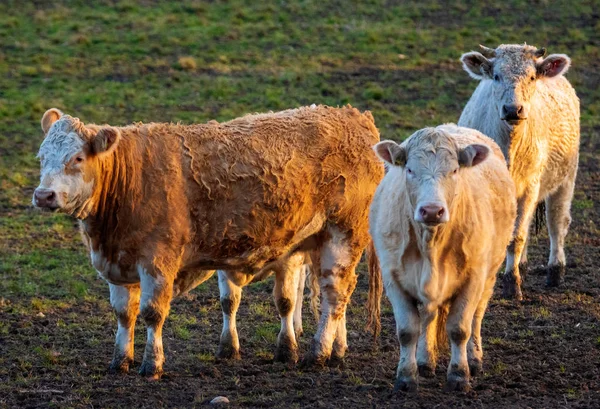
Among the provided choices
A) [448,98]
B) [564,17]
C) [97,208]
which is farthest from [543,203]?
[564,17]

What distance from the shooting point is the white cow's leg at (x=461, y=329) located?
25.3 ft

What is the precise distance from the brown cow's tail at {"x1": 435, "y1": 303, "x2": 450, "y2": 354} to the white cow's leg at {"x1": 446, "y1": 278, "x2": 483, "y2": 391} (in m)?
0.37

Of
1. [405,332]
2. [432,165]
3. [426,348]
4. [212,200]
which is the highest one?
Answer: [432,165]

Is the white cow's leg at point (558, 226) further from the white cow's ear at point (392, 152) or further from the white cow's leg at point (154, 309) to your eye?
the white cow's leg at point (154, 309)

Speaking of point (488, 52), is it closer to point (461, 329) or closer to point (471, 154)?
point (471, 154)

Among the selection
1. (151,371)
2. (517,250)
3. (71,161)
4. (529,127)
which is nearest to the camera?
(71,161)

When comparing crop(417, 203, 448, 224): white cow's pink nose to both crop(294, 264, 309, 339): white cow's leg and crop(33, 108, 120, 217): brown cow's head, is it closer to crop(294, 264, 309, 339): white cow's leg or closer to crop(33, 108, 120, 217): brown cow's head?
crop(33, 108, 120, 217): brown cow's head

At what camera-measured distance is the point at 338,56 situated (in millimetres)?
23312

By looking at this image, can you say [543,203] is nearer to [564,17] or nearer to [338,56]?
[338,56]

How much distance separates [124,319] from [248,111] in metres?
11.0

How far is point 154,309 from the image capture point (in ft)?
27.5

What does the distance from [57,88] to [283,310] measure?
1290 centimetres

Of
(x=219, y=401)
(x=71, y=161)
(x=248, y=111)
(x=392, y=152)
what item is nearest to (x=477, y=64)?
(x=392, y=152)

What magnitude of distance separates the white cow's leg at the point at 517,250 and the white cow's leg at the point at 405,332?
376 cm
